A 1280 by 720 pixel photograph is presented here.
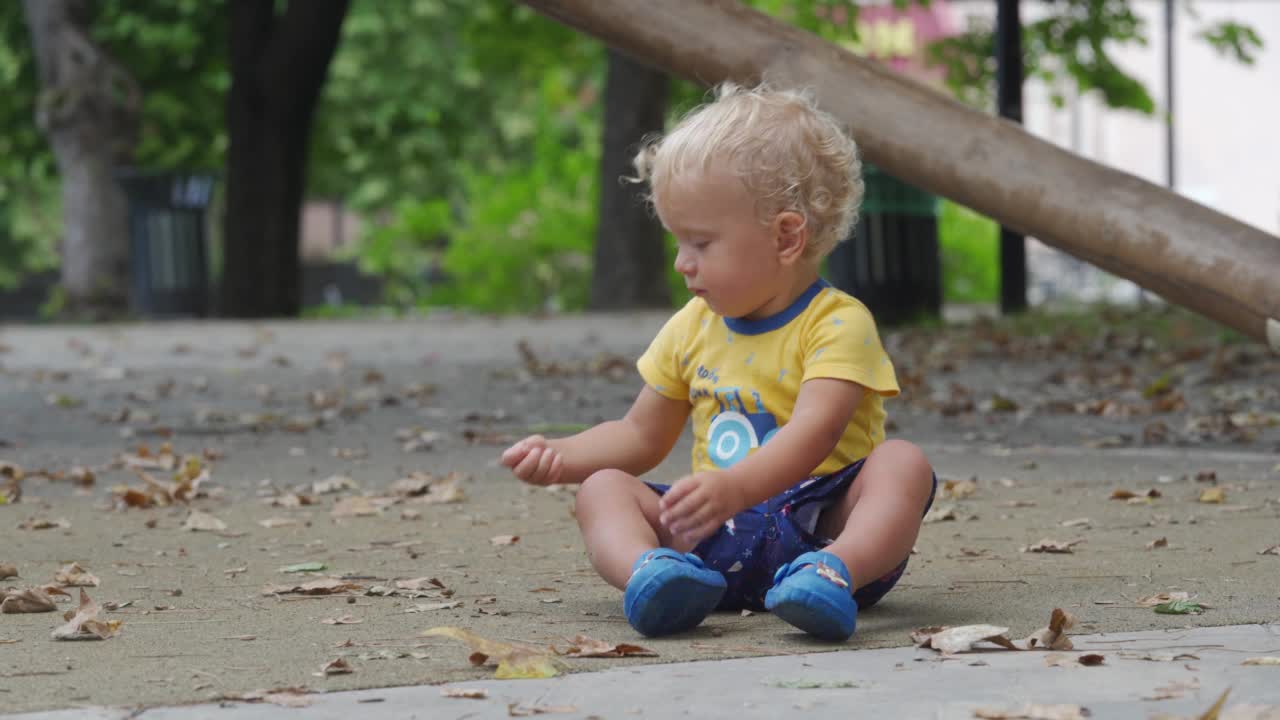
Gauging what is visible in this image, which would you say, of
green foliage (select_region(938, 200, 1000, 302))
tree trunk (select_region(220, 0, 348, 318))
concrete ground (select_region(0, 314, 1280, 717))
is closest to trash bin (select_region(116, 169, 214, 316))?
tree trunk (select_region(220, 0, 348, 318))

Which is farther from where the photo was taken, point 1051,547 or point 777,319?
point 1051,547

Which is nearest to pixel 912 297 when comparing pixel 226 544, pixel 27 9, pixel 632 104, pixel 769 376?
pixel 632 104

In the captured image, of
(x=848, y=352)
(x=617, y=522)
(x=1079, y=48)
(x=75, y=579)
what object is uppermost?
(x=1079, y=48)

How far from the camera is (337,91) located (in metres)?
32.4

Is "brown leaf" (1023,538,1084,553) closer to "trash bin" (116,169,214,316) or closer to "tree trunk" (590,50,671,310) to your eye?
"tree trunk" (590,50,671,310)

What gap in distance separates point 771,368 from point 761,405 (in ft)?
0.24

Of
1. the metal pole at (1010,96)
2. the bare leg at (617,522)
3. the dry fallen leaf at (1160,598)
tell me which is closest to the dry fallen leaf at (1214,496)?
the dry fallen leaf at (1160,598)

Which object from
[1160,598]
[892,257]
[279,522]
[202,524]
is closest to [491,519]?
[279,522]

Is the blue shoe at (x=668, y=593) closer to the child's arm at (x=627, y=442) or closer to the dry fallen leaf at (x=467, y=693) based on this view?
the child's arm at (x=627, y=442)

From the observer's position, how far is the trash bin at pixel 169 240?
18.8 m

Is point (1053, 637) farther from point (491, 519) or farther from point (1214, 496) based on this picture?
point (491, 519)

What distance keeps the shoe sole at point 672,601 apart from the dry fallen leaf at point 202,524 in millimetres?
2052

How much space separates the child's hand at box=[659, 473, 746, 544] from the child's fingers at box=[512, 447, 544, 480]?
40 centimetres

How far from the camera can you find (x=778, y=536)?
11.0 feet
